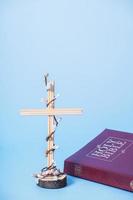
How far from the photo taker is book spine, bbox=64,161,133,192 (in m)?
1.07

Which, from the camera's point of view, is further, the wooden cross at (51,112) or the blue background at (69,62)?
the blue background at (69,62)

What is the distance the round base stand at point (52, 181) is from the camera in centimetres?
106

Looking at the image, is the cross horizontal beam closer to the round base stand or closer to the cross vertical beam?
the cross vertical beam

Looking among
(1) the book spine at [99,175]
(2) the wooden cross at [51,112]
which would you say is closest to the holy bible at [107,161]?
(1) the book spine at [99,175]

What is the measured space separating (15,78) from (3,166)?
371 mm

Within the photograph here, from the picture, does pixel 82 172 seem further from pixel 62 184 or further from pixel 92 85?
pixel 92 85

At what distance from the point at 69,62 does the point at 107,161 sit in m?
0.46

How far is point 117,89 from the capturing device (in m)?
1.49

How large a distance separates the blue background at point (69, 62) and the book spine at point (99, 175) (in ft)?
0.93

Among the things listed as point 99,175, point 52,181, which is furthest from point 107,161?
point 52,181

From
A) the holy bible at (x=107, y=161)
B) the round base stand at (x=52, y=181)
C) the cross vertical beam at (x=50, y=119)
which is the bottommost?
the round base stand at (x=52, y=181)

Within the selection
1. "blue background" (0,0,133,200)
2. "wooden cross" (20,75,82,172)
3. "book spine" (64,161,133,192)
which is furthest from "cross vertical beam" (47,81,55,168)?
"blue background" (0,0,133,200)

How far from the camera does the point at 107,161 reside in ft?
3.77

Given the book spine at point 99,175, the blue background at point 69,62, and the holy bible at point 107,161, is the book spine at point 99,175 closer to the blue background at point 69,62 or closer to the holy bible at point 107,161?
the holy bible at point 107,161
